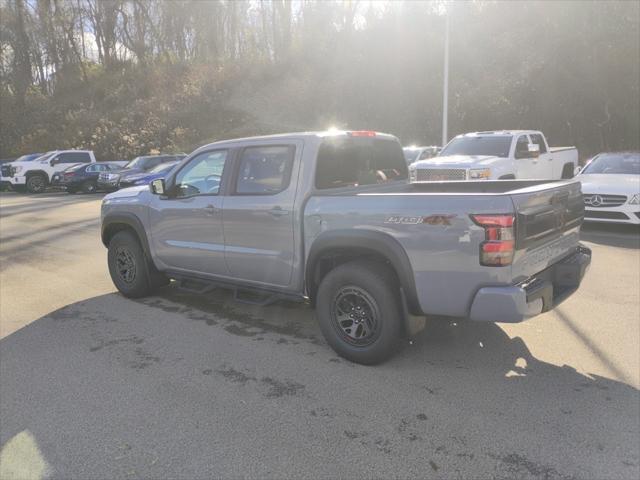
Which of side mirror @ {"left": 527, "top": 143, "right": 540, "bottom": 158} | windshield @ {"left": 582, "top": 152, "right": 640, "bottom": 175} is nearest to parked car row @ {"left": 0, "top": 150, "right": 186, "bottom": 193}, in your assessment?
side mirror @ {"left": 527, "top": 143, "right": 540, "bottom": 158}

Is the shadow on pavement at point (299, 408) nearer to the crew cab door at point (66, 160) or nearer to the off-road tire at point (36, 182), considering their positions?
the crew cab door at point (66, 160)

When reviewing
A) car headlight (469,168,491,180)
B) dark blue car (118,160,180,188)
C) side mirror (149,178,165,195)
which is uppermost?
side mirror (149,178,165,195)

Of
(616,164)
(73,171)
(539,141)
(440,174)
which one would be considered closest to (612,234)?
(616,164)

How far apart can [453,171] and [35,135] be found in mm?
36005

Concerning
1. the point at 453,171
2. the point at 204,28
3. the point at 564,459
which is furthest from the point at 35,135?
the point at 564,459

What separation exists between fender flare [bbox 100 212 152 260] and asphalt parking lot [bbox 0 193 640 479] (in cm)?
72

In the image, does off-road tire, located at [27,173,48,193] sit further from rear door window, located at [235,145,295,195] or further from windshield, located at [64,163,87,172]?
rear door window, located at [235,145,295,195]

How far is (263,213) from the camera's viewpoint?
472cm

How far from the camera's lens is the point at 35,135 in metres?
38.0

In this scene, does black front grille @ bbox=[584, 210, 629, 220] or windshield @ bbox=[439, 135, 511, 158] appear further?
windshield @ bbox=[439, 135, 511, 158]

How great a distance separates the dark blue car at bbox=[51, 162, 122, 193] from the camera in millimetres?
23047

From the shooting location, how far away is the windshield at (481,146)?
12.1m

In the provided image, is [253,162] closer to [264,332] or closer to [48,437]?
[264,332]

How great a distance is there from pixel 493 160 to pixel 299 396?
896cm
